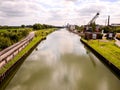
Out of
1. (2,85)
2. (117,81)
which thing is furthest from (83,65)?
(2,85)

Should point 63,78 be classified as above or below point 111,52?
below

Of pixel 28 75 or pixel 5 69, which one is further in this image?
pixel 28 75

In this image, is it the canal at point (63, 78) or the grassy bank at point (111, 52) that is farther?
the grassy bank at point (111, 52)

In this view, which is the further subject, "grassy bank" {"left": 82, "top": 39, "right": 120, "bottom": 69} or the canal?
"grassy bank" {"left": 82, "top": 39, "right": 120, "bottom": 69}

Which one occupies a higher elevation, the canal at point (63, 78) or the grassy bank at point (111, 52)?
the grassy bank at point (111, 52)

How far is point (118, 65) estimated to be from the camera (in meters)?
22.8

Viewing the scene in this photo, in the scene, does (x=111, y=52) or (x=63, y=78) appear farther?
(x=111, y=52)

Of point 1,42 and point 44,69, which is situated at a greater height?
point 1,42

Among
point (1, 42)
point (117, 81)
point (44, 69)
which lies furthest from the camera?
point (1, 42)

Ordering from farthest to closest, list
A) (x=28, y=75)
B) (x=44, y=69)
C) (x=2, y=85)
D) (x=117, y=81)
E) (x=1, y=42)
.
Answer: (x=1, y=42) < (x=44, y=69) < (x=28, y=75) < (x=117, y=81) < (x=2, y=85)

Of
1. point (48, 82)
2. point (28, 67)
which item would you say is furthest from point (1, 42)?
point (48, 82)

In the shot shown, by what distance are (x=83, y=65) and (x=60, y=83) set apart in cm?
969

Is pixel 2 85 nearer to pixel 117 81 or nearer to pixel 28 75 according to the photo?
pixel 28 75

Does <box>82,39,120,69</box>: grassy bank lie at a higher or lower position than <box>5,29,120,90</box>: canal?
higher
